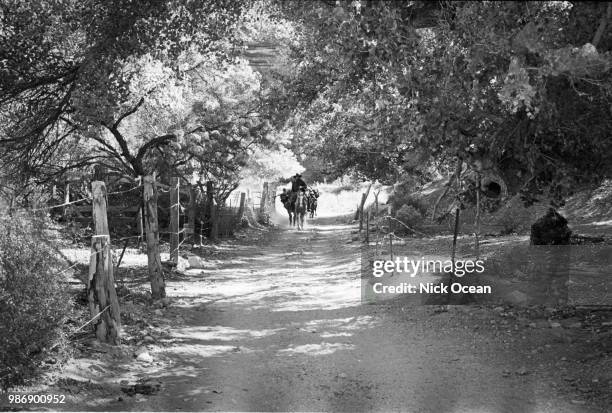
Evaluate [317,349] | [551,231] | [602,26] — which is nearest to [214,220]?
[551,231]

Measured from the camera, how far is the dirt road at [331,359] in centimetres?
690

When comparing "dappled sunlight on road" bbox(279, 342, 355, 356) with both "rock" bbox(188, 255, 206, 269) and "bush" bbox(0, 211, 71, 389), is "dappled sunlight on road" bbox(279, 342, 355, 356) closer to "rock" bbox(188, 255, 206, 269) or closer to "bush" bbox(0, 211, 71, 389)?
"bush" bbox(0, 211, 71, 389)

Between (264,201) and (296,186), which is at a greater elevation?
(296,186)

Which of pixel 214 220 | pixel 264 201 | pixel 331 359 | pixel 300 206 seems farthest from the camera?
pixel 264 201

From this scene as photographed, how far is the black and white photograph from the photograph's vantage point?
6.34 m

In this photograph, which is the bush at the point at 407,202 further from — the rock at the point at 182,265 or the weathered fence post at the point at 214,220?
the rock at the point at 182,265

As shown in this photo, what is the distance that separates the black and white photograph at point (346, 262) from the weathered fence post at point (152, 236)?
45 millimetres

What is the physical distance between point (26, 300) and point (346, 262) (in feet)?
40.4

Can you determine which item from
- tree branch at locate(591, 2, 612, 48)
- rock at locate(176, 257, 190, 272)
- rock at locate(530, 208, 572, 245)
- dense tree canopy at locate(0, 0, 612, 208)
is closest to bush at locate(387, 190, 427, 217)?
dense tree canopy at locate(0, 0, 612, 208)

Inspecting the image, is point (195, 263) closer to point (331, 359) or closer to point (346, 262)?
point (346, 262)

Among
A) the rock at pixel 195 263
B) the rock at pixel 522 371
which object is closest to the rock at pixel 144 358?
the rock at pixel 522 371

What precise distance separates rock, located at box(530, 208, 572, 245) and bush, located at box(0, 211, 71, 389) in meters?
11.1

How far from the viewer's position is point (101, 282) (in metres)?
8.23

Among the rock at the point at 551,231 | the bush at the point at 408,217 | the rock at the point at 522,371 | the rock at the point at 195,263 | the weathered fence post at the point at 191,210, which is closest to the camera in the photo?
the rock at the point at 522,371
